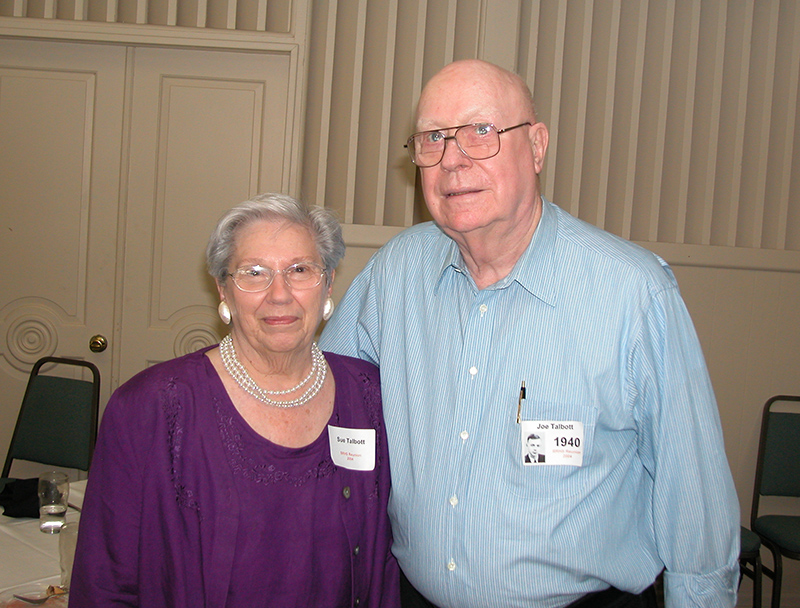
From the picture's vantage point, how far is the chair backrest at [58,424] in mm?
3281

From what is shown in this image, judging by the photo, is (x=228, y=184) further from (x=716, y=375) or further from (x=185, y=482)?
(x=716, y=375)

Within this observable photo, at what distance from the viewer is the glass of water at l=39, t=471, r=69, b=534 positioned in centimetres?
210

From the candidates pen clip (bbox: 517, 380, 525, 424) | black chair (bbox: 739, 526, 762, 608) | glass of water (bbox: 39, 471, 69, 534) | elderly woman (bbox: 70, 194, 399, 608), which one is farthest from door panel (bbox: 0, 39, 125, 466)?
black chair (bbox: 739, 526, 762, 608)

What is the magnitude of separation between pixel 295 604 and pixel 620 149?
3.15 meters

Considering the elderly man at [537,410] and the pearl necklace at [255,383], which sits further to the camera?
the pearl necklace at [255,383]

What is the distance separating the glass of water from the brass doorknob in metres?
1.77

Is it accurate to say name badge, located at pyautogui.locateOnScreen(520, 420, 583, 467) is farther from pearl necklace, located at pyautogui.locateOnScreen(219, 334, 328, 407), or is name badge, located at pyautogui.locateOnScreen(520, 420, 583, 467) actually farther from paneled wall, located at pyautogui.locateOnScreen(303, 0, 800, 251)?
paneled wall, located at pyautogui.locateOnScreen(303, 0, 800, 251)

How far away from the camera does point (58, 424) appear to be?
333 cm

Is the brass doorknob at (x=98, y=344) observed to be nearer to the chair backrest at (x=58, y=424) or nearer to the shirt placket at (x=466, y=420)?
the chair backrest at (x=58, y=424)

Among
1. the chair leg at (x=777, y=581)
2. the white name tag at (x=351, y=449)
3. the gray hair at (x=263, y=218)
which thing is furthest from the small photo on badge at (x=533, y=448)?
the chair leg at (x=777, y=581)

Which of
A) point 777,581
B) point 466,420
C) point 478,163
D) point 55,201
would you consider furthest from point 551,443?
point 55,201

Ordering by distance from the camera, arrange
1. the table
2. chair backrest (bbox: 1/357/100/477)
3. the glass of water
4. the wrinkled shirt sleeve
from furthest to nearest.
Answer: chair backrest (bbox: 1/357/100/477) → the glass of water → the table → the wrinkled shirt sleeve

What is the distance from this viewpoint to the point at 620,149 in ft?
12.7

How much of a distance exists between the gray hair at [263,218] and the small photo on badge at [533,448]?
643mm
